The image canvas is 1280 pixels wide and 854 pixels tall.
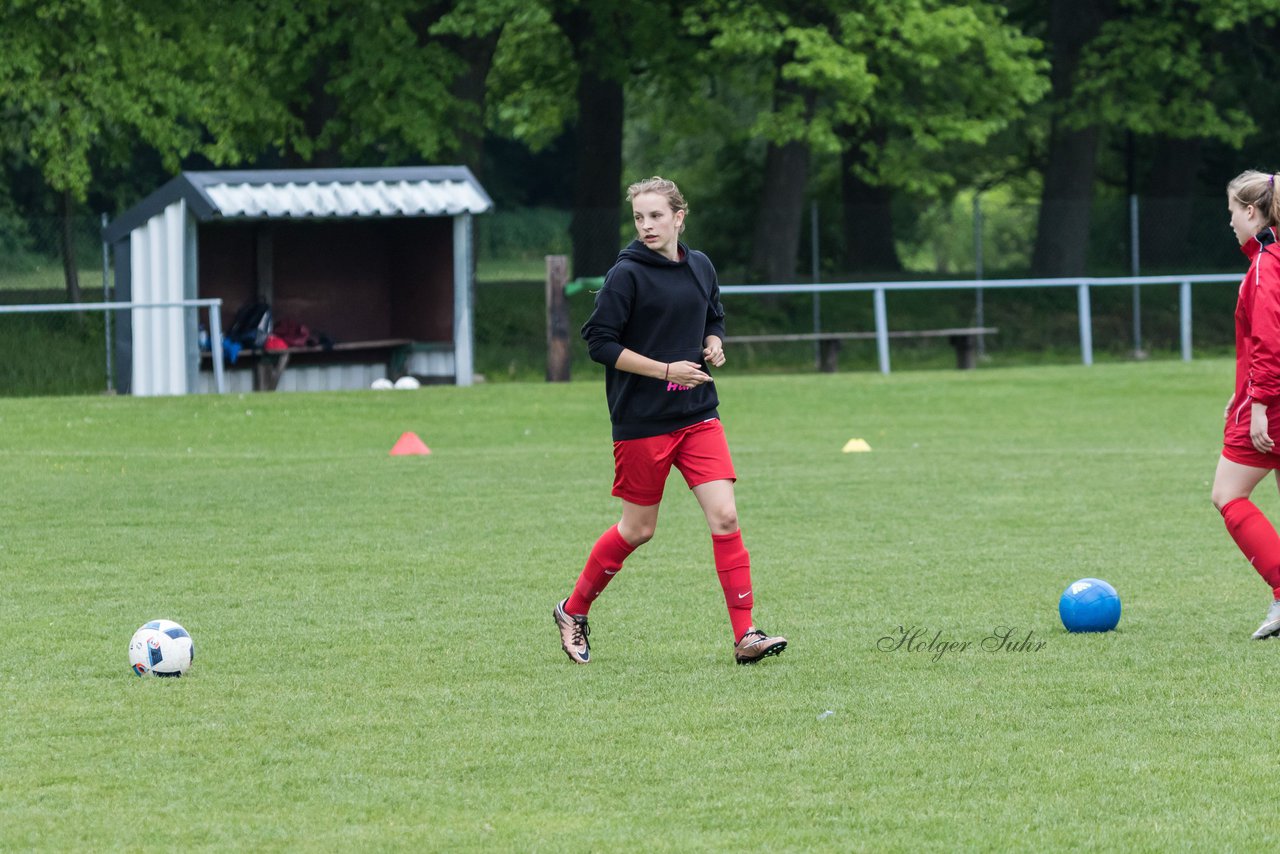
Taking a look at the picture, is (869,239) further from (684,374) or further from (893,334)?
(684,374)

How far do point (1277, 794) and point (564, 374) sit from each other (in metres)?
18.6

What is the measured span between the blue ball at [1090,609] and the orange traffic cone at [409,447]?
902 centimetres

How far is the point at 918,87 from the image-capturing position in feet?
107

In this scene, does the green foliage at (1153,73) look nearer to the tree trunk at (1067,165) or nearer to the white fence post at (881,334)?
the tree trunk at (1067,165)

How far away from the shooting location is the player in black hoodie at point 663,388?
678cm

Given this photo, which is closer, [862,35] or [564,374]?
[564,374]

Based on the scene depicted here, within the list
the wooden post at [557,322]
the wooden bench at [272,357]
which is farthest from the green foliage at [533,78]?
the wooden bench at [272,357]

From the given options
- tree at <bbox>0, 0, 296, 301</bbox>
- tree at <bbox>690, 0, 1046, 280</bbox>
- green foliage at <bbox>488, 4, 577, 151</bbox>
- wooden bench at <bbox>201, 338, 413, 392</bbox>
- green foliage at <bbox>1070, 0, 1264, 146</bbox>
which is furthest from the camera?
green foliage at <bbox>488, 4, 577, 151</bbox>

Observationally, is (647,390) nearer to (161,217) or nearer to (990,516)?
(990,516)

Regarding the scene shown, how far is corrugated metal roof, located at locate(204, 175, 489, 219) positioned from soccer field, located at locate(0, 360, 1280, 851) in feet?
22.4

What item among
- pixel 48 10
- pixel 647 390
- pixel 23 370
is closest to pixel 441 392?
pixel 23 370

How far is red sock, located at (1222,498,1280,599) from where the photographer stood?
24.0 ft

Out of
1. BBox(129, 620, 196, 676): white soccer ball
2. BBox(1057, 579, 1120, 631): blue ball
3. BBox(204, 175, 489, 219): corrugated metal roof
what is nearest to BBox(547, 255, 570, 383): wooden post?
BBox(204, 175, 489, 219): corrugated metal roof

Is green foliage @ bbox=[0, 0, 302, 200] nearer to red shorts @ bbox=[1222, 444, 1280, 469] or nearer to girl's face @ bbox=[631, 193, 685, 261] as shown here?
girl's face @ bbox=[631, 193, 685, 261]
